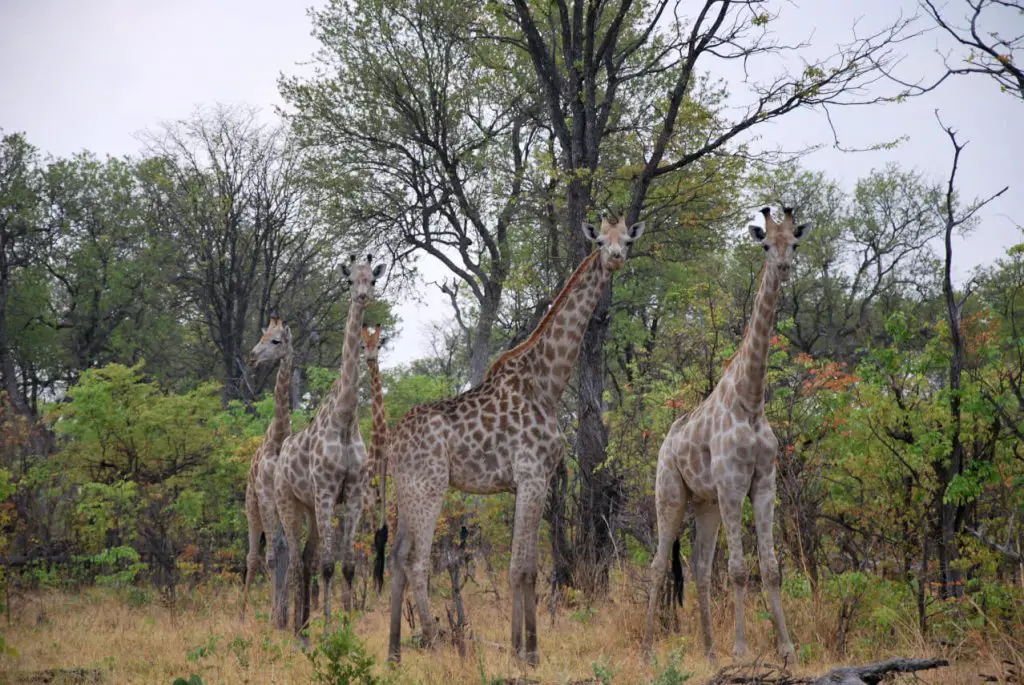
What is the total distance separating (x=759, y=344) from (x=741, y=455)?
0.97 meters

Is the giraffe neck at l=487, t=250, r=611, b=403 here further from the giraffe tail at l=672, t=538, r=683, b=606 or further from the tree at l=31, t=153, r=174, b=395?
the tree at l=31, t=153, r=174, b=395

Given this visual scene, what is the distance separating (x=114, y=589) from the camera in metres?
16.3

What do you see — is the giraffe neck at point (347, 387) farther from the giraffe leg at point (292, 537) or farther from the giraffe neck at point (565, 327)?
the giraffe neck at point (565, 327)

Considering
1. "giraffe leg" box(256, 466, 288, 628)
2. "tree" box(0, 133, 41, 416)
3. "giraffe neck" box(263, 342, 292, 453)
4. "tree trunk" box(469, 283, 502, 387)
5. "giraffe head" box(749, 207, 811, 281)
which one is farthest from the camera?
"tree" box(0, 133, 41, 416)

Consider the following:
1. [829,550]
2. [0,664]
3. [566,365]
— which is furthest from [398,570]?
[829,550]

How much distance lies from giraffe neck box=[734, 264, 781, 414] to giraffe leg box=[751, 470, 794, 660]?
2.19 feet

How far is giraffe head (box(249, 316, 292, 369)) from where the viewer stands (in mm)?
12078

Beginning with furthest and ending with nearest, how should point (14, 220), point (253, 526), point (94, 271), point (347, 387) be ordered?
point (94, 271), point (14, 220), point (253, 526), point (347, 387)

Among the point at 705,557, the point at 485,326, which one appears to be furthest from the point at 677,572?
the point at 485,326

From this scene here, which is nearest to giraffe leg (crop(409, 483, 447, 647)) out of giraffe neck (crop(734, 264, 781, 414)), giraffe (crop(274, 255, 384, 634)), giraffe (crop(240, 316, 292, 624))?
giraffe (crop(274, 255, 384, 634))

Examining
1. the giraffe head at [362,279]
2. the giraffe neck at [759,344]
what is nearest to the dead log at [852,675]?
the giraffe neck at [759,344]

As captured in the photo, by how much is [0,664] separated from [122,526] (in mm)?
8220

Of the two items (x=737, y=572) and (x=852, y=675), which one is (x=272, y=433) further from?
(x=852, y=675)

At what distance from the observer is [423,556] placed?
8742 mm
